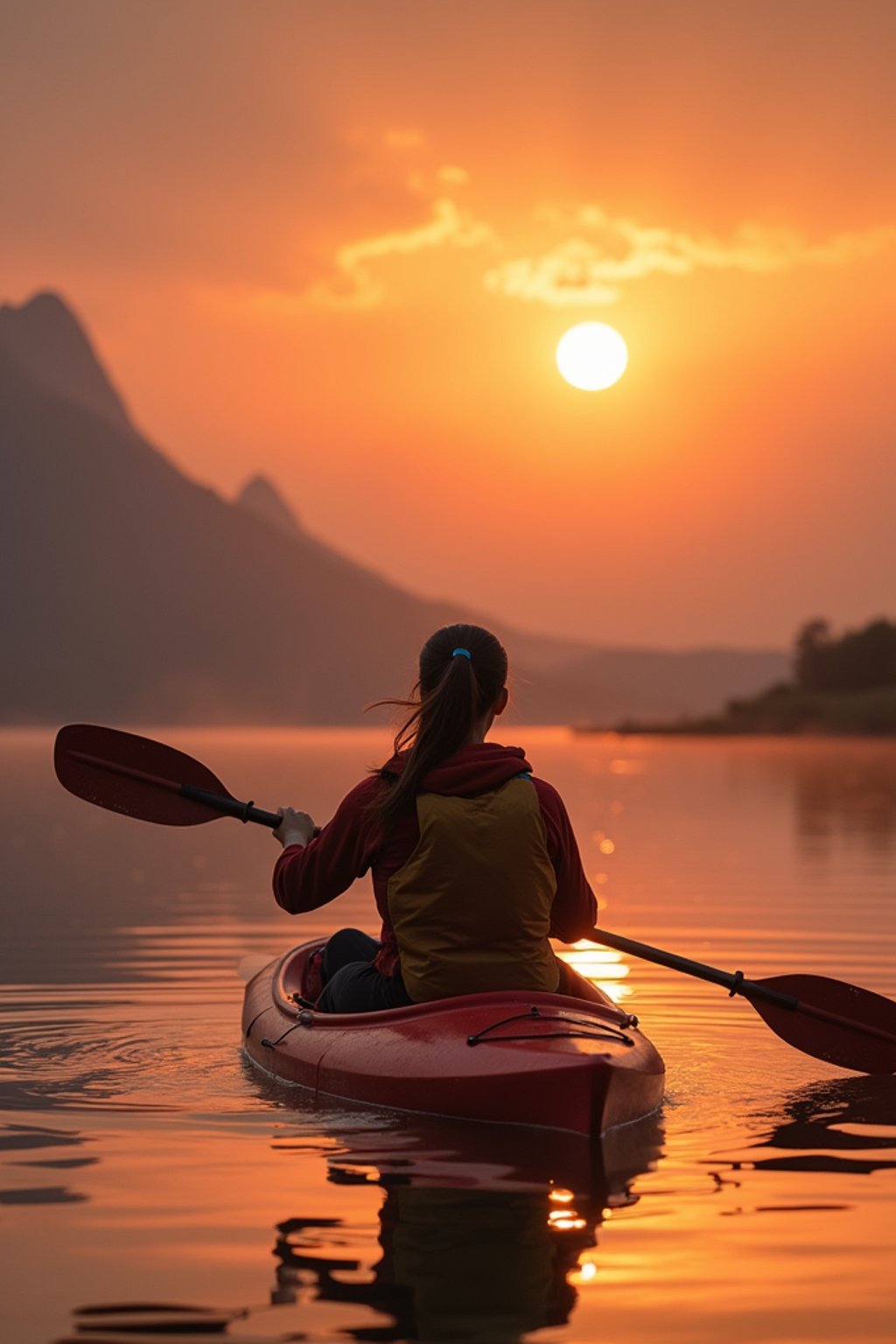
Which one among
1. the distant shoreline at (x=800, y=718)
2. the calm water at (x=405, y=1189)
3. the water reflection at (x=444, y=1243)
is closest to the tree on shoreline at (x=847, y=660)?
the distant shoreline at (x=800, y=718)

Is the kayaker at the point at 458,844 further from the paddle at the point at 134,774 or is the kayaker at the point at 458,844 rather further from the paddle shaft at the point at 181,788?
the paddle at the point at 134,774

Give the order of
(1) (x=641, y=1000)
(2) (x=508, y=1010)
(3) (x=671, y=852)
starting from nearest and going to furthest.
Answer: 1. (2) (x=508, y=1010)
2. (1) (x=641, y=1000)
3. (3) (x=671, y=852)

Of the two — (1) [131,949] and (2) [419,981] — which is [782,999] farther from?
(1) [131,949]

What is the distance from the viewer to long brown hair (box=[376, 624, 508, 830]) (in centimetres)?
→ 577

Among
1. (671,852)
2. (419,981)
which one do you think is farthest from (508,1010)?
(671,852)

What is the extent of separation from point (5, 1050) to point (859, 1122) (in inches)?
128

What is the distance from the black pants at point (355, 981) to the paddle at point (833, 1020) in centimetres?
127

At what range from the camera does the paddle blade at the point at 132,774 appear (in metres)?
7.66

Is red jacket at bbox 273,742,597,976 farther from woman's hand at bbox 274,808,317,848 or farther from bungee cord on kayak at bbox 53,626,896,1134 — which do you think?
woman's hand at bbox 274,808,317,848

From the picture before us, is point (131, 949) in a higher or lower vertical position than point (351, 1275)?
higher

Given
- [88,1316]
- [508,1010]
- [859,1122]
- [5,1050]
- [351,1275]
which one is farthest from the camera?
[5,1050]

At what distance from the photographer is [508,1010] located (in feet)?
19.0

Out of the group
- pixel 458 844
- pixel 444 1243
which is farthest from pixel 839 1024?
pixel 444 1243

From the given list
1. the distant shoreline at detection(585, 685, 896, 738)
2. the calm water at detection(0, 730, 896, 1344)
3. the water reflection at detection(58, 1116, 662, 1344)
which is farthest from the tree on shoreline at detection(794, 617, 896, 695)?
the water reflection at detection(58, 1116, 662, 1344)
